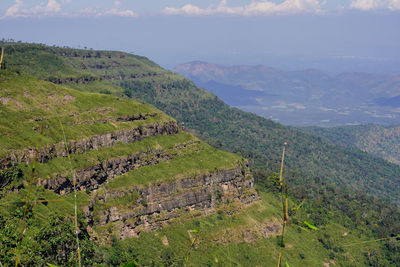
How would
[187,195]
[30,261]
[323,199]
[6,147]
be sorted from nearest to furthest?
[30,261] < [6,147] < [187,195] < [323,199]

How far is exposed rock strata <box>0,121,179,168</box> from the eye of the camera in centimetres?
5706

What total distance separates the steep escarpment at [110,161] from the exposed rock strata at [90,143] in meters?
0.16

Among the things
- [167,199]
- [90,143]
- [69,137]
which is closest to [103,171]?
[90,143]

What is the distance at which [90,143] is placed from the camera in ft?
234

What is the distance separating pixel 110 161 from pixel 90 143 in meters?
5.30

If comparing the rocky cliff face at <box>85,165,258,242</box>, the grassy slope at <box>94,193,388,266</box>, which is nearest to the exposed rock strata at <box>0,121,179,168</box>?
the rocky cliff face at <box>85,165,258,242</box>

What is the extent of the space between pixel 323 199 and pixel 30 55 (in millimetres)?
129576

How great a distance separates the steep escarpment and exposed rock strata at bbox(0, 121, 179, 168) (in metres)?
0.16

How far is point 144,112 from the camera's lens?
88.6 m

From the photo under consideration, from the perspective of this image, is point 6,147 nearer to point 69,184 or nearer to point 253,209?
point 69,184

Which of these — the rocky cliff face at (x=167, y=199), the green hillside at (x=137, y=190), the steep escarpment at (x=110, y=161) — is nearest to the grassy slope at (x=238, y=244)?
the green hillside at (x=137, y=190)

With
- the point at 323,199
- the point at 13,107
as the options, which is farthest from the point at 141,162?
the point at 323,199

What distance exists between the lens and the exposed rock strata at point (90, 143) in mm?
57062

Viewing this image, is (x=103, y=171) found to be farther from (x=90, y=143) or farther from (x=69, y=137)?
(x=69, y=137)
